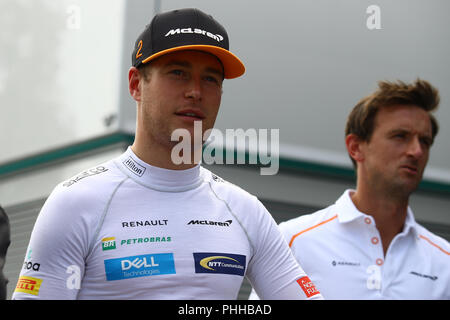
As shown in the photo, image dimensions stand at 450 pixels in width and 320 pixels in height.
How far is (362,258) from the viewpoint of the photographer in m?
4.77

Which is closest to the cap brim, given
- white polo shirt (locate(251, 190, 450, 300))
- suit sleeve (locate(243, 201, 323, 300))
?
suit sleeve (locate(243, 201, 323, 300))


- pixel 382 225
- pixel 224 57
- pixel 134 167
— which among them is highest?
pixel 224 57

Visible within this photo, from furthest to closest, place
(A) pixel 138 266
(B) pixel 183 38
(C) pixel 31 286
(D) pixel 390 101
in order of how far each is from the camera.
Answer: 1. (D) pixel 390 101
2. (B) pixel 183 38
3. (A) pixel 138 266
4. (C) pixel 31 286

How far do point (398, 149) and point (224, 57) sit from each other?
2097 millimetres

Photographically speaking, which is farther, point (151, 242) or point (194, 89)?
point (194, 89)

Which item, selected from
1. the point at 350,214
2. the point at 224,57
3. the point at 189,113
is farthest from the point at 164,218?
the point at 350,214

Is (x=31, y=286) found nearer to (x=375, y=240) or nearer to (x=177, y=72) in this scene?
(x=177, y=72)

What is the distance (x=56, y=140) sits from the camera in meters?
7.70

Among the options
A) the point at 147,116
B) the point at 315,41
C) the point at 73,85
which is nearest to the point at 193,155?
the point at 147,116

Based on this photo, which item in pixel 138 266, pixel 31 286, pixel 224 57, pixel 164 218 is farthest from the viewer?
pixel 224 57

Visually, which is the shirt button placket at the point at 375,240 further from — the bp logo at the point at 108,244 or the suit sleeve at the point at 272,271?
the bp logo at the point at 108,244

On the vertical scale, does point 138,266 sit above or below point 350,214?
below

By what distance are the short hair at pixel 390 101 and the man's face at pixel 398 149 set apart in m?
0.04

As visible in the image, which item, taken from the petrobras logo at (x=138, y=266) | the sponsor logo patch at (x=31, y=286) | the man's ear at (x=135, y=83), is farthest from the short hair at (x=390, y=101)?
the sponsor logo patch at (x=31, y=286)
